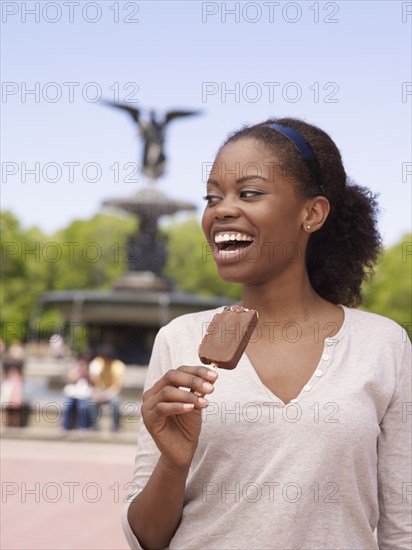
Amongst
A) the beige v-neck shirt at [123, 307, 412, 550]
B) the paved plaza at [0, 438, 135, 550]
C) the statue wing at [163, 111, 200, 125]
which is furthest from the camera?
the statue wing at [163, 111, 200, 125]

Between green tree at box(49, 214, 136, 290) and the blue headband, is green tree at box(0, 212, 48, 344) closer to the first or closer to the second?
green tree at box(49, 214, 136, 290)

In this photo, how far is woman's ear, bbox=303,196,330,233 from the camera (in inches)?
98.0

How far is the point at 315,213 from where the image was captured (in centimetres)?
252

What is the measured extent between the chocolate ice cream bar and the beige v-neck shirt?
123 mm

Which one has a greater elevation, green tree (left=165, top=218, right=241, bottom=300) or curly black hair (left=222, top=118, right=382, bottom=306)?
curly black hair (left=222, top=118, right=382, bottom=306)

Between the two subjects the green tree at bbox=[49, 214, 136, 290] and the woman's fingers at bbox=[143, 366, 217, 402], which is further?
the green tree at bbox=[49, 214, 136, 290]

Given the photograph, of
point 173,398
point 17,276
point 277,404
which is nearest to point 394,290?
point 17,276

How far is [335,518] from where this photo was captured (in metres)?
2.10

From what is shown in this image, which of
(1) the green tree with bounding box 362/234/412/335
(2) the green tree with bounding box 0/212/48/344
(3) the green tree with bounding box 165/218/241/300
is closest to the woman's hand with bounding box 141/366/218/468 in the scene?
(1) the green tree with bounding box 362/234/412/335

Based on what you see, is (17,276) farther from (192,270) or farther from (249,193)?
(249,193)

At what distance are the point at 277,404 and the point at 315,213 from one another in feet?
2.12

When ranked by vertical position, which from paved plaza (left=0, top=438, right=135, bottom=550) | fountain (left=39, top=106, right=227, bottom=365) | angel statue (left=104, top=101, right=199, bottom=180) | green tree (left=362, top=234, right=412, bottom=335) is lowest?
green tree (left=362, top=234, right=412, bottom=335)

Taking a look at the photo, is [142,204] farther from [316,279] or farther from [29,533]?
[316,279]

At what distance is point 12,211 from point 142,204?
133 ft
